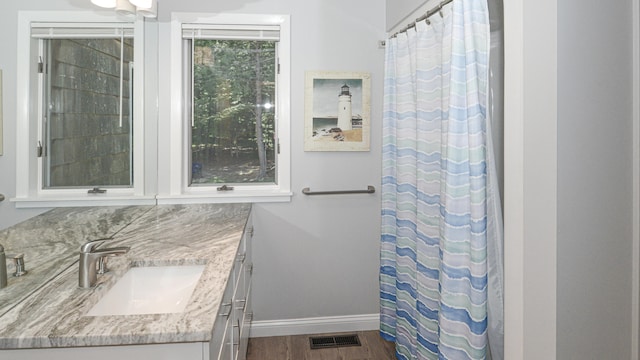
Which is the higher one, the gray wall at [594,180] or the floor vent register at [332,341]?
the gray wall at [594,180]

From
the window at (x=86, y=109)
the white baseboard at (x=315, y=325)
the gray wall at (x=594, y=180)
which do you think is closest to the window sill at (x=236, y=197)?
the window at (x=86, y=109)

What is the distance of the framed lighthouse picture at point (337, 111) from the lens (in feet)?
8.50

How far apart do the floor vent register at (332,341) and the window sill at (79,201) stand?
1384 mm

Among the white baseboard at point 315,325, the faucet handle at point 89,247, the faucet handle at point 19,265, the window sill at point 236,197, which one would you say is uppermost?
the window sill at point 236,197

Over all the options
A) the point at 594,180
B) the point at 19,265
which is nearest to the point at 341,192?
the point at 594,180

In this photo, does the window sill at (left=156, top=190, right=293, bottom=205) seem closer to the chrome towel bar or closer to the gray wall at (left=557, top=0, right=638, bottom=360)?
the chrome towel bar

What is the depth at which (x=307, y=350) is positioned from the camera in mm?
2486

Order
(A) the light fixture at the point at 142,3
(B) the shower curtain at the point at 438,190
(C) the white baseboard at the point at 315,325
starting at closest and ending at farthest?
(B) the shower curtain at the point at 438,190 → (A) the light fixture at the point at 142,3 → (C) the white baseboard at the point at 315,325

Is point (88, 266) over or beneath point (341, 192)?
beneath

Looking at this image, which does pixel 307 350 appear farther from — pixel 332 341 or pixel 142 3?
pixel 142 3

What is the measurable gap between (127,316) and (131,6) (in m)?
1.54

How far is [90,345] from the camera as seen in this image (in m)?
0.89

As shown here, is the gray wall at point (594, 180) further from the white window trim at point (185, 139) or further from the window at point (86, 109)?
the white window trim at point (185, 139)

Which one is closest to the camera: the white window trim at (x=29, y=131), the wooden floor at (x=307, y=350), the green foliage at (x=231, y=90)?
the white window trim at (x=29, y=131)
